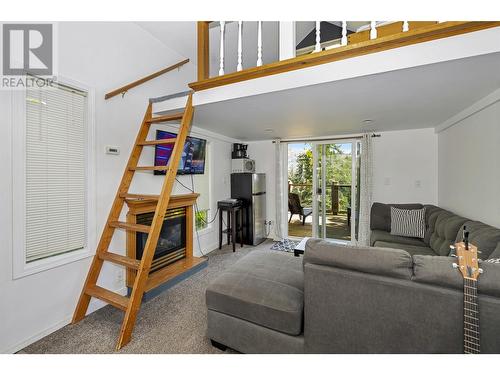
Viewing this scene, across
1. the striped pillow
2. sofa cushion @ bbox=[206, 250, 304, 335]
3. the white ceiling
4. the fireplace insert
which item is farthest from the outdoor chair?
sofa cushion @ bbox=[206, 250, 304, 335]

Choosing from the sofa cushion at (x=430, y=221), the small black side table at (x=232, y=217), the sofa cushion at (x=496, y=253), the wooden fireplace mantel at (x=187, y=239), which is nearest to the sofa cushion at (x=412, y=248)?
the sofa cushion at (x=430, y=221)

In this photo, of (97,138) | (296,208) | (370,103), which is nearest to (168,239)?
(97,138)

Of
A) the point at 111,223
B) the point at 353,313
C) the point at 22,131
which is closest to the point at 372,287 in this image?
the point at 353,313

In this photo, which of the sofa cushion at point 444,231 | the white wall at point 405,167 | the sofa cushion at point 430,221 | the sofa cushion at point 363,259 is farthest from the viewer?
the white wall at point 405,167

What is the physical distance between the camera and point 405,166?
376 centimetres

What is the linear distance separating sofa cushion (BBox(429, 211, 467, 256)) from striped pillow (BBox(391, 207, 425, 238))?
10.5 inches

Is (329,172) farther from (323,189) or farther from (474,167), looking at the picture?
(474,167)

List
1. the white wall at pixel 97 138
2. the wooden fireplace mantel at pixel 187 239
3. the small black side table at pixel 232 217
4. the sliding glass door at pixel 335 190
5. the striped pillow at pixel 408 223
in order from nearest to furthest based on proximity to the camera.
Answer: the white wall at pixel 97 138 → the wooden fireplace mantel at pixel 187 239 → the striped pillow at pixel 408 223 → the small black side table at pixel 232 217 → the sliding glass door at pixel 335 190

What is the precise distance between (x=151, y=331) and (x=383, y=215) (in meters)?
3.32

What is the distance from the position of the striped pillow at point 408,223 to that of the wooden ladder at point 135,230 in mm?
2997

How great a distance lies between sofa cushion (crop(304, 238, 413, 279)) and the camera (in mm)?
1183

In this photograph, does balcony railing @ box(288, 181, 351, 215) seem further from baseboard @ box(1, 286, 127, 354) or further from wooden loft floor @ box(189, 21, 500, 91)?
baseboard @ box(1, 286, 127, 354)

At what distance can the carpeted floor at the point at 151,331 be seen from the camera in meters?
1.68

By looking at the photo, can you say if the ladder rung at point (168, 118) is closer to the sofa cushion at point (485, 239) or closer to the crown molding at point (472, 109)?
the sofa cushion at point (485, 239)
